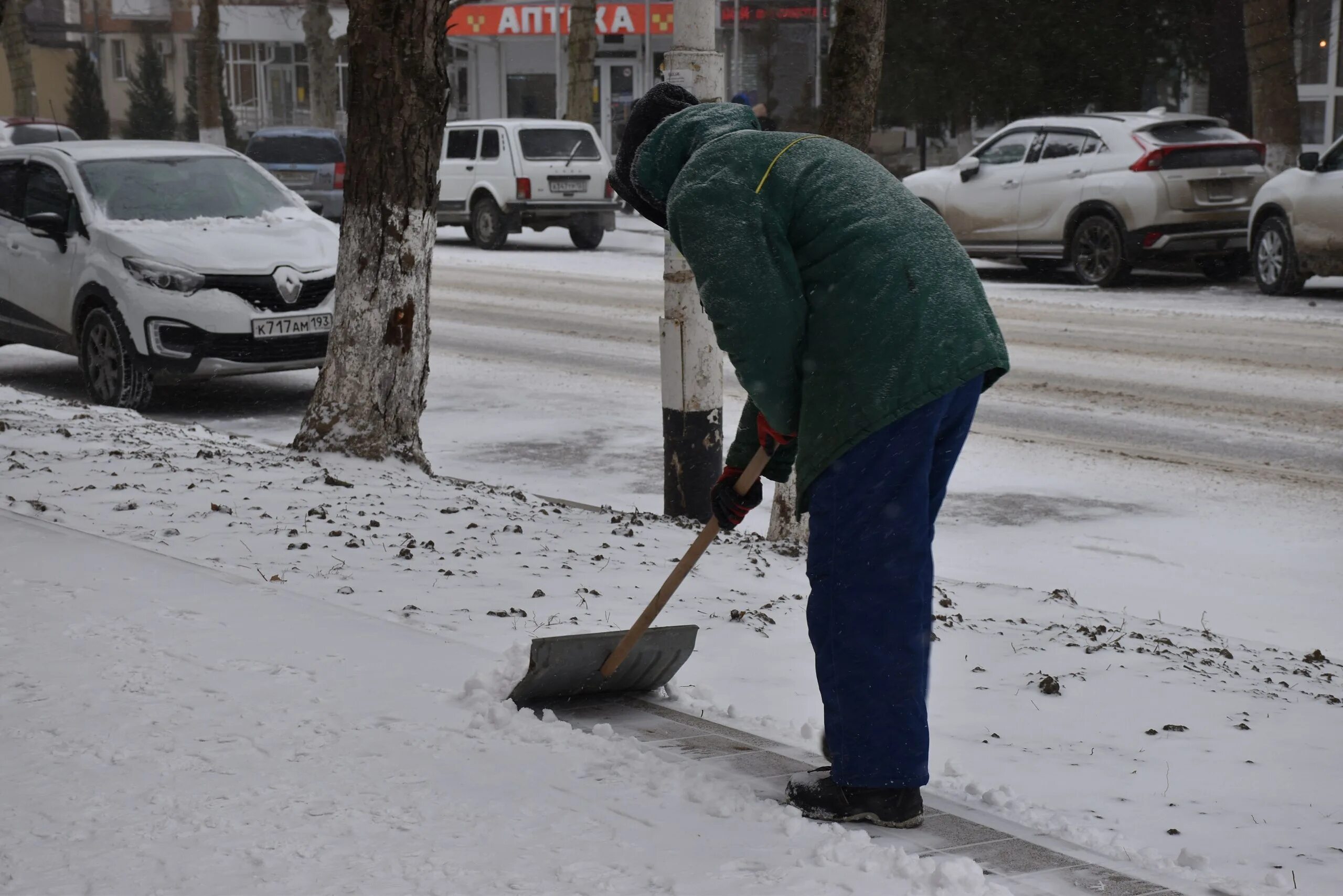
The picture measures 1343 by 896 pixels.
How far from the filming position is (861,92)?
21.0 ft

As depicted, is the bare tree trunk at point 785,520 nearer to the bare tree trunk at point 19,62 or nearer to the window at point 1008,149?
the window at point 1008,149

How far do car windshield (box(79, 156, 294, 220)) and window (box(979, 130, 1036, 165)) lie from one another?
931cm

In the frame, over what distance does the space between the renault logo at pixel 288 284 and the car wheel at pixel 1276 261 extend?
9652 mm

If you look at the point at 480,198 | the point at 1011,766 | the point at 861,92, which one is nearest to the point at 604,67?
the point at 480,198

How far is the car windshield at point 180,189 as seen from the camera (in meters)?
10.4

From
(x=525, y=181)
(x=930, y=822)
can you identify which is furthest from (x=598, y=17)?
(x=930, y=822)

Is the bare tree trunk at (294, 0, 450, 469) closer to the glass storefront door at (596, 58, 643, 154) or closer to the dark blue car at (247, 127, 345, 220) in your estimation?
the dark blue car at (247, 127, 345, 220)

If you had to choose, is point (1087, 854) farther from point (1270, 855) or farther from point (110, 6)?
point (110, 6)

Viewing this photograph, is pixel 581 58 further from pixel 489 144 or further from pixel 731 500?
→ pixel 731 500

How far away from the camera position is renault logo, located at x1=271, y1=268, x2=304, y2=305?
9867mm

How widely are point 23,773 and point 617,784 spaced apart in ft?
4.27

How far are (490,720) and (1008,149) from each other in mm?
15032

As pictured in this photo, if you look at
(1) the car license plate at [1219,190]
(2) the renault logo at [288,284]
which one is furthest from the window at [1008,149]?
(2) the renault logo at [288,284]

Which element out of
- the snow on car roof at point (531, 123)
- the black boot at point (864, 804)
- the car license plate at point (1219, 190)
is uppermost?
the snow on car roof at point (531, 123)
